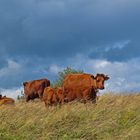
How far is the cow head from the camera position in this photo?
20766 millimetres

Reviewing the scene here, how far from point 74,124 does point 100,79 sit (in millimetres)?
9405

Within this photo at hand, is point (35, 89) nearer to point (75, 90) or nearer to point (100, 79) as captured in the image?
point (75, 90)

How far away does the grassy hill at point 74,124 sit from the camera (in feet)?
34.6

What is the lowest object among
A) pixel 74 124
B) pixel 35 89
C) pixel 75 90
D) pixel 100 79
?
pixel 74 124

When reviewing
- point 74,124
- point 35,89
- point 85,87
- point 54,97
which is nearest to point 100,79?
point 85,87

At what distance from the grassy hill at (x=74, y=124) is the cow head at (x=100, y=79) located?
23.3ft

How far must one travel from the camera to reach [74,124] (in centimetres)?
Result: 1159

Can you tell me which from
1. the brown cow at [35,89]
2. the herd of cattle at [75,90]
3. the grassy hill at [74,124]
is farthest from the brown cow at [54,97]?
the brown cow at [35,89]

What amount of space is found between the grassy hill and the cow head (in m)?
7.11

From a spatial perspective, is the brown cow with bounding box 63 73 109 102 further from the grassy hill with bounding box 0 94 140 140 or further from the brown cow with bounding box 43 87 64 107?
the grassy hill with bounding box 0 94 140 140

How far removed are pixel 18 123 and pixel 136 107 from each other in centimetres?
355

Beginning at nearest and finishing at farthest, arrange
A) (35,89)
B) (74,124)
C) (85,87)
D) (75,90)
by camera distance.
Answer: (74,124) → (85,87) → (75,90) → (35,89)

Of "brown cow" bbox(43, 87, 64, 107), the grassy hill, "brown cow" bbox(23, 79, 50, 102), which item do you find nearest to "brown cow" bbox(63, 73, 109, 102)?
"brown cow" bbox(43, 87, 64, 107)

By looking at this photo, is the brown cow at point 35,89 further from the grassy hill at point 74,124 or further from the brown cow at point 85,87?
the grassy hill at point 74,124
